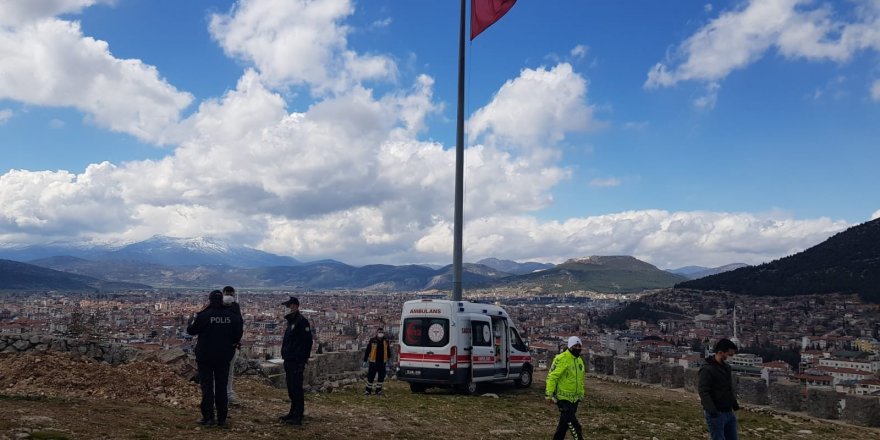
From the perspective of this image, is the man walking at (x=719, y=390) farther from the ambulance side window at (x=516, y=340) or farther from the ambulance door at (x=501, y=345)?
the ambulance side window at (x=516, y=340)

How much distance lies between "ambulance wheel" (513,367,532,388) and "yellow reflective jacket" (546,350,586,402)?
9973 millimetres

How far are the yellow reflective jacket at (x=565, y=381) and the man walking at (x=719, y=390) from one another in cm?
167

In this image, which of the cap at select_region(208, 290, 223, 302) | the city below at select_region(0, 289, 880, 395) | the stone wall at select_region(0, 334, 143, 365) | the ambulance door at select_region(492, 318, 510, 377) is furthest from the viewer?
the city below at select_region(0, 289, 880, 395)

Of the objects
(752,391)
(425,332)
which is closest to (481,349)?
(425,332)

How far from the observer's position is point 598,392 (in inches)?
727

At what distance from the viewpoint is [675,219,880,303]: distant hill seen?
73.8 m

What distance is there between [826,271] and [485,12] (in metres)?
82.7

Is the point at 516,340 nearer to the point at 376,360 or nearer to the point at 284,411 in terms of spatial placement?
the point at 376,360

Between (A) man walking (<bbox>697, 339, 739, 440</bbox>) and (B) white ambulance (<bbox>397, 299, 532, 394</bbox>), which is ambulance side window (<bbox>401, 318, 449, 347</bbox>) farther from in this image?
(A) man walking (<bbox>697, 339, 739, 440</bbox>)

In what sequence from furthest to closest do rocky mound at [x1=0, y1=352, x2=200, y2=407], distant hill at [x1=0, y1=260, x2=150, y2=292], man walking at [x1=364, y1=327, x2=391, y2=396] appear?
1. distant hill at [x1=0, y1=260, x2=150, y2=292]
2. man walking at [x1=364, y1=327, x2=391, y2=396]
3. rocky mound at [x1=0, y1=352, x2=200, y2=407]

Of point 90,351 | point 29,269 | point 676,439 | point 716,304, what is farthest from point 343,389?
point 29,269

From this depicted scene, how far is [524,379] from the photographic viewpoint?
60.5 ft

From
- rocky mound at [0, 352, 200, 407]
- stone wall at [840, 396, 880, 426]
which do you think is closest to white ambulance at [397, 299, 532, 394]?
rocky mound at [0, 352, 200, 407]

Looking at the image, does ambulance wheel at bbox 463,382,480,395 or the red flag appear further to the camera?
the red flag
